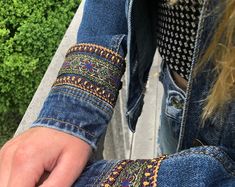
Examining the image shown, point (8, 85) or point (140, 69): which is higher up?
point (140, 69)

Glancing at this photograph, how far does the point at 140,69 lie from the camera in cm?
131

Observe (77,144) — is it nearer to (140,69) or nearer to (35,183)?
(35,183)

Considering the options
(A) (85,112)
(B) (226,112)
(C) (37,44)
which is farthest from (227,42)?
(C) (37,44)

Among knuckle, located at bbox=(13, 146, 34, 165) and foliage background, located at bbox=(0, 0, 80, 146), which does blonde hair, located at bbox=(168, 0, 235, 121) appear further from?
foliage background, located at bbox=(0, 0, 80, 146)

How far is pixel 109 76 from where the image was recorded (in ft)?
3.68

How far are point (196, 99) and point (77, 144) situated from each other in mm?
258

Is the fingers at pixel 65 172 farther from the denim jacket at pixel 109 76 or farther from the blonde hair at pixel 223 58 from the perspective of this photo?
the blonde hair at pixel 223 58

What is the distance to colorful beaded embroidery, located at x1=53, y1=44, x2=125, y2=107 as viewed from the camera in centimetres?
110

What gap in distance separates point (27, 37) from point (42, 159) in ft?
8.14

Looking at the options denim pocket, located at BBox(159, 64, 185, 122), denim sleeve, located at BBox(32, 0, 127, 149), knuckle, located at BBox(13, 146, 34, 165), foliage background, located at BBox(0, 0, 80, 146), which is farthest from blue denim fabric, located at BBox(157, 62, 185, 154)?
foliage background, located at BBox(0, 0, 80, 146)

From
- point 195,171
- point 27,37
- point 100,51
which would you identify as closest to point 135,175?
point 195,171

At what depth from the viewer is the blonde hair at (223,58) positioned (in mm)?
884

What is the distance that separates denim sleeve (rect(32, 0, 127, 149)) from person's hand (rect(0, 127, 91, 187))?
1.3 inches

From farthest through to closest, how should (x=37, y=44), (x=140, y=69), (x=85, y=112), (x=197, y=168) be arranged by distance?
(x=37, y=44), (x=140, y=69), (x=85, y=112), (x=197, y=168)
